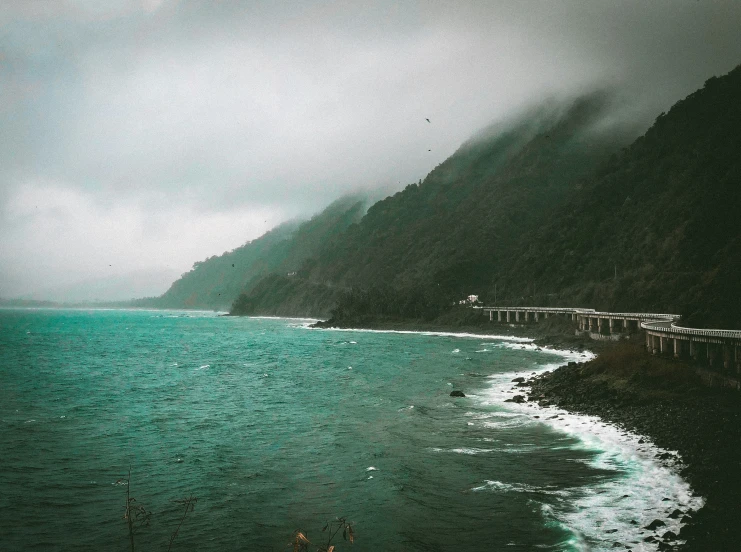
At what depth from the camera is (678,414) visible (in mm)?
33875

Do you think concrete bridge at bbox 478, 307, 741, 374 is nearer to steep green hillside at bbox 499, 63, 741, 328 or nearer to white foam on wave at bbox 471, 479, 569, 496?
steep green hillside at bbox 499, 63, 741, 328

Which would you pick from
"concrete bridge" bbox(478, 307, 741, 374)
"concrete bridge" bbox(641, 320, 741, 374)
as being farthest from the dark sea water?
"concrete bridge" bbox(478, 307, 741, 374)

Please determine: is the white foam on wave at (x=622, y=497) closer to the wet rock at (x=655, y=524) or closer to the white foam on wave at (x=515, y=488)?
the white foam on wave at (x=515, y=488)

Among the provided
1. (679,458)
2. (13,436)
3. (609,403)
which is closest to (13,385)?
(13,436)

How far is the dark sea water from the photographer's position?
20.3 metres

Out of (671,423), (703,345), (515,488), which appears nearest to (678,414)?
(671,423)

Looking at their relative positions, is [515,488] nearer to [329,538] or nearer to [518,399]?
[329,538]

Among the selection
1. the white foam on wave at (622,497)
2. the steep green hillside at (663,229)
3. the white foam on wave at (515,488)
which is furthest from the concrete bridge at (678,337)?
the white foam on wave at (515,488)

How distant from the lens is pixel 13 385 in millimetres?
60438

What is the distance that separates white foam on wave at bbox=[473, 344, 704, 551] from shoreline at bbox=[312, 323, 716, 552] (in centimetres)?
19

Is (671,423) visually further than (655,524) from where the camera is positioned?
Yes

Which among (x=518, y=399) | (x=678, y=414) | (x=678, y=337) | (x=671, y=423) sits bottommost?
(x=518, y=399)

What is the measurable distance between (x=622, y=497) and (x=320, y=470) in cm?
1394

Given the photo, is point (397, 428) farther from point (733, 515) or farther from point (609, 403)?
point (733, 515)
